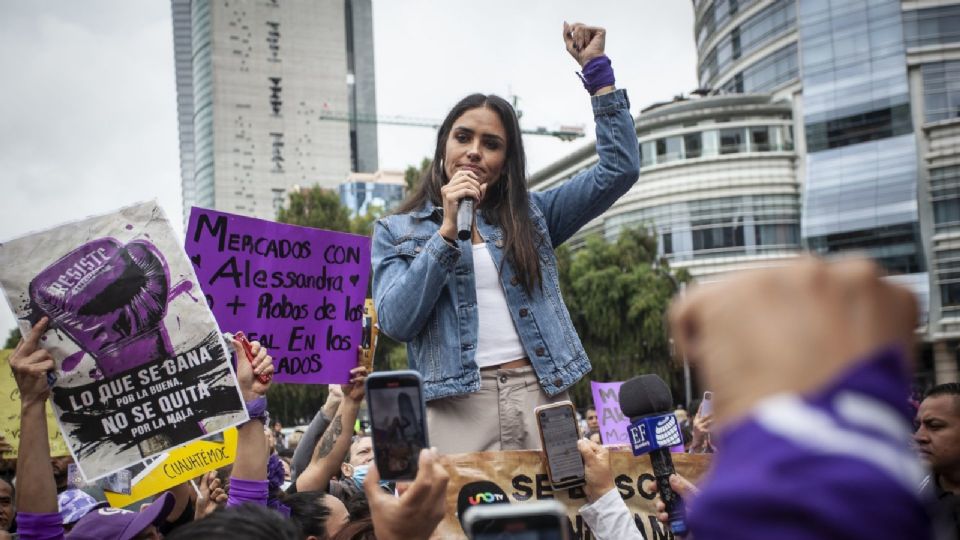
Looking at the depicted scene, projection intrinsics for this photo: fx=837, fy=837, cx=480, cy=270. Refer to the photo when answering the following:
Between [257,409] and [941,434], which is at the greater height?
[257,409]

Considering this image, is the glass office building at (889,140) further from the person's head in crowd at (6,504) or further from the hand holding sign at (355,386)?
the person's head in crowd at (6,504)

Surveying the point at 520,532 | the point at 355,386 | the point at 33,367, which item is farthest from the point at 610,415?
the point at 520,532

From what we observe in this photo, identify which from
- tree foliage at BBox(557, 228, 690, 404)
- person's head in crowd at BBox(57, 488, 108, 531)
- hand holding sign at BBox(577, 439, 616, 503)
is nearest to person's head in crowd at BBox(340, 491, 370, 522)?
hand holding sign at BBox(577, 439, 616, 503)

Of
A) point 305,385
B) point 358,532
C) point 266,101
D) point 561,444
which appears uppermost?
point 266,101

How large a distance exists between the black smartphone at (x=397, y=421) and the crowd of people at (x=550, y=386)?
0.05 m

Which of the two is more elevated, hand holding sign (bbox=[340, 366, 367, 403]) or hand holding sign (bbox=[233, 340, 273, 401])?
hand holding sign (bbox=[233, 340, 273, 401])

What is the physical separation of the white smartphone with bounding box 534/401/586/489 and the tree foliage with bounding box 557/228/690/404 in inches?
1132

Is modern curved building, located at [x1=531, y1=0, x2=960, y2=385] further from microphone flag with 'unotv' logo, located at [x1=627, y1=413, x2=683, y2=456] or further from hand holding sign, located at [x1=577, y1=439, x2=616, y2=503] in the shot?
hand holding sign, located at [x1=577, y1=439, x2=616, y2=503]

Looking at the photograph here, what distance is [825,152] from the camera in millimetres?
43281

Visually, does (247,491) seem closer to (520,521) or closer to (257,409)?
(257,409)

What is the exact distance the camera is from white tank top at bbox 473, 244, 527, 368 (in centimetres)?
310

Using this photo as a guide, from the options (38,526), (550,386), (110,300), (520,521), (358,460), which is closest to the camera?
(520,521)

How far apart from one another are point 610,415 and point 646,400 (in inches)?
216

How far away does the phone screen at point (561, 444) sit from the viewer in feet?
9.09
